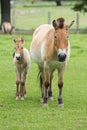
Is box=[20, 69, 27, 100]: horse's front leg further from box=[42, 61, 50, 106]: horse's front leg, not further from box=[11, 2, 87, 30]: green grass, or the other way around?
box=[11, 2, 87, 30]: green grass

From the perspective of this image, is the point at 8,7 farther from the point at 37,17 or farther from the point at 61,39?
the point at 61,39

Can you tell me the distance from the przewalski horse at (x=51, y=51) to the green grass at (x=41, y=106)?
43 centimetres

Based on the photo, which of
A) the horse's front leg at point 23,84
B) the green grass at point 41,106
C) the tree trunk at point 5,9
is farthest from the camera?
the tree trunk at point 5,9

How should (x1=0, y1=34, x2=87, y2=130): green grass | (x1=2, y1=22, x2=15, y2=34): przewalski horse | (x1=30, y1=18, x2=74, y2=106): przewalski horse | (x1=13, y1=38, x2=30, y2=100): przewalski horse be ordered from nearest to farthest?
(x1=0, y1=34, x2=87, y2=130): green grass
(x1=30, y1=18, x2=74, y2=106): przewalski horse
(x1=13, y1=38, x2=30, y2=100): przewalski horse
(x1=2, y1=22, x2=15, y2=34): przewalski horse

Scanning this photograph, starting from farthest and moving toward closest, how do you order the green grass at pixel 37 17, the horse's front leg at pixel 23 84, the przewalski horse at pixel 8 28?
the green grass at pixel 37 17 → the przewalski horse at pixel 8 28 → the horse's front leg at pixel 23 84

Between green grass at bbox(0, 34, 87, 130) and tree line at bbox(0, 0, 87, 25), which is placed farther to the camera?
tree line at bbox(0, 0, 87, 25)

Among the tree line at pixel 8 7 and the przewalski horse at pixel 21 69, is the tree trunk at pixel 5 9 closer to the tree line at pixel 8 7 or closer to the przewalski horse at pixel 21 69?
the tree line at pixel 8 7

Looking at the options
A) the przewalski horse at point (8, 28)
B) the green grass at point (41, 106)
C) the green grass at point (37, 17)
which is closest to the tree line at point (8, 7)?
the green grass at point (37, 17)

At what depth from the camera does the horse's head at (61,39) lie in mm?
9156

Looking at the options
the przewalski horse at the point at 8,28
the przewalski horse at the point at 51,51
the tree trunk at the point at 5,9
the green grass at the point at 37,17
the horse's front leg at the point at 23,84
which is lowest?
the green grass at the point at 37,17

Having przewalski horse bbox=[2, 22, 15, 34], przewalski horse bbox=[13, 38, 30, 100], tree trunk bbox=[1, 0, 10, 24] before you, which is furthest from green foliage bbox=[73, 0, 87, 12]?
przewalski horse bbox=[13, 38, 30, 100]

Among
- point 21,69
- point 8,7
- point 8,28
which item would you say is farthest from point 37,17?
point 21,69

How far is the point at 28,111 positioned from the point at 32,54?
85.0 inches

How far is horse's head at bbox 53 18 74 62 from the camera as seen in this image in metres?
9.16
